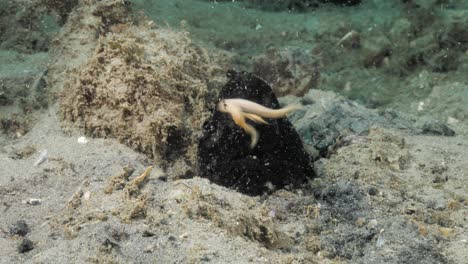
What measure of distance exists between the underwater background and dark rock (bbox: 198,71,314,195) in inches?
0.6

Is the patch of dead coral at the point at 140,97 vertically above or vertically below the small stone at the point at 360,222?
above

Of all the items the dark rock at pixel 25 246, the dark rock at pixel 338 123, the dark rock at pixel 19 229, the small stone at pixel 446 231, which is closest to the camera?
the dark rock at pixel 25 246

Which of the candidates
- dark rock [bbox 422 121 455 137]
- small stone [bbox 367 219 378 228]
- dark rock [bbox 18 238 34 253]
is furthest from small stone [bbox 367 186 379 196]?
dark rock [bbox 18 238 34 253]

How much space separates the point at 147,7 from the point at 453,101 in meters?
7.89

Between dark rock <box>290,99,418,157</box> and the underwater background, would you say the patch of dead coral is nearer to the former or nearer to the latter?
the underwater background

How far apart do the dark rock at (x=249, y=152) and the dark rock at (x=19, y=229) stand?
1.81m

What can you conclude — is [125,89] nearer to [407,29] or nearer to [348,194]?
[348,194]

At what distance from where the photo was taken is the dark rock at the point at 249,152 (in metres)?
4.46

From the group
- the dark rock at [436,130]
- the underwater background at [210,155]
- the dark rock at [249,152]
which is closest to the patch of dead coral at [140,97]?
A: the underwater background at [210,155]

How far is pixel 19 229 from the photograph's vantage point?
356 centimetres

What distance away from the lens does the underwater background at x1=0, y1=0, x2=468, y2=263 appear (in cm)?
336

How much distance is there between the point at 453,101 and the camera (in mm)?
7633

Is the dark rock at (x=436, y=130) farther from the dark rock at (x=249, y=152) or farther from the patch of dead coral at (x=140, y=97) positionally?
the patch of dead coral at (x=140, y=97)

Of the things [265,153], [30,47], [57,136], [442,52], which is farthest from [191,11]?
[265,153]
